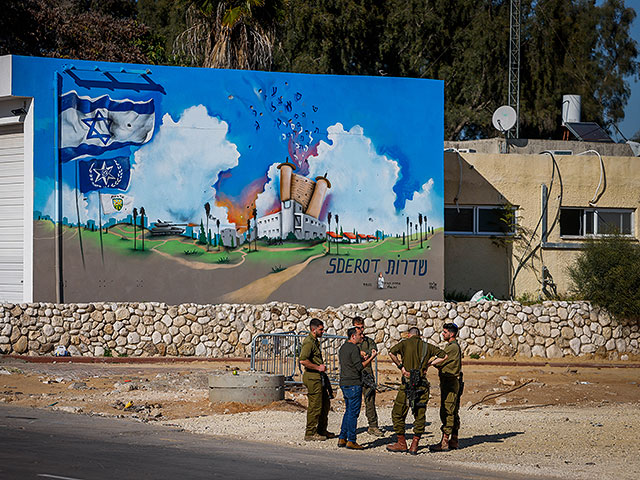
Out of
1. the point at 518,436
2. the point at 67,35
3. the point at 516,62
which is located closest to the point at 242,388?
the point at 518,436

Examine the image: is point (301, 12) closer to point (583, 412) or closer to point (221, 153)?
point (221, 153)

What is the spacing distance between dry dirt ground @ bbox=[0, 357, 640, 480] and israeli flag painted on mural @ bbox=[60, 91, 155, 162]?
5.91 metres

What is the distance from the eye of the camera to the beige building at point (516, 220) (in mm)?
28875

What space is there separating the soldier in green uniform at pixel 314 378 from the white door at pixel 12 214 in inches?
505

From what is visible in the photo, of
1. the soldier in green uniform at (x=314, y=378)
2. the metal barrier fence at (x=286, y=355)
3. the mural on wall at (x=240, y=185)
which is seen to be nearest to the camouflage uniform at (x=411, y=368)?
the soldier in green uniform at (x=314, y=378)

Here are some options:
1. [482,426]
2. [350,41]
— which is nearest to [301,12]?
[350,41]

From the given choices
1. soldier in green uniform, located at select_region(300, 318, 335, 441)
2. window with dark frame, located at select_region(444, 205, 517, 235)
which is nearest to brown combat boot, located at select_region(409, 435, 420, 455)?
soldier in green uniform, located at select_region(300, 318, 335, 441)

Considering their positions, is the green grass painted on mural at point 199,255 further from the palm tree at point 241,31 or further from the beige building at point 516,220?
the palm tree at point 241,31

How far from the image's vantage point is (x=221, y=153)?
2448cm

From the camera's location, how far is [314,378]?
13.0m

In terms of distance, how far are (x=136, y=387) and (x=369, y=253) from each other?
31.4 ft

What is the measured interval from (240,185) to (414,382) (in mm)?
13058

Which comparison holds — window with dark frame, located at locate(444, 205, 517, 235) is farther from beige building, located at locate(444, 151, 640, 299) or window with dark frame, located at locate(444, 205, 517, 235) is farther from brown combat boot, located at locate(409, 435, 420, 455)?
brown combat boot, located at locate(409, 435, 420, 455)

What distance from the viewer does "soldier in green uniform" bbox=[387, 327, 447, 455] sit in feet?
41.0
